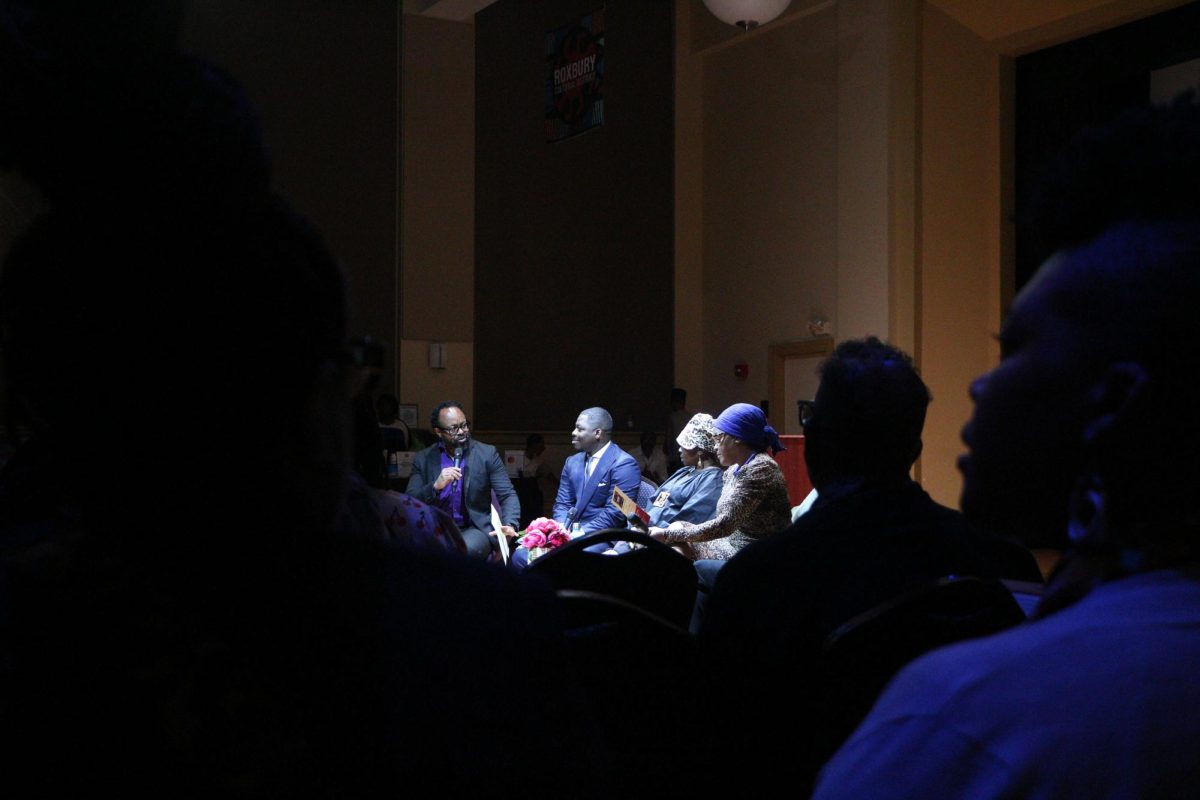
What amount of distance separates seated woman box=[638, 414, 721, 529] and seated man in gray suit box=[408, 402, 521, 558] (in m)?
1.59

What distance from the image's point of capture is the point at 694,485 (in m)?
5.41

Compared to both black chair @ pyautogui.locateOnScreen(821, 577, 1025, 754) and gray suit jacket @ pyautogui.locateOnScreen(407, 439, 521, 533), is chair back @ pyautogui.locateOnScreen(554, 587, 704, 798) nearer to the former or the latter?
black chair @ pyautogui.locateOnScreen(821, 577, 1025, 754)

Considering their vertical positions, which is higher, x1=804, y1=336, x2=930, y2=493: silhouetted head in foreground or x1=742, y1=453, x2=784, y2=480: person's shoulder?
x1=804, y1=336, x2=930, y2=493: silhouetted head in foreground

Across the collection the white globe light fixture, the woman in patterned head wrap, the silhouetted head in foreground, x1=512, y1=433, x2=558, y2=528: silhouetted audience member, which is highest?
the white globe light fixture

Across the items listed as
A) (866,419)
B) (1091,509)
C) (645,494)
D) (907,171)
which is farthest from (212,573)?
(907,171)

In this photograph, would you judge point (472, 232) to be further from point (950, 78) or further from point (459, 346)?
point (950, 78)

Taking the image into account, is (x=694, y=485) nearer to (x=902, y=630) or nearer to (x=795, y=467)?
→ (x=795, y=467)

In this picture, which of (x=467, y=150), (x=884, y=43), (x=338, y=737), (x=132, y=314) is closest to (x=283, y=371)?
(x=132, y=314)

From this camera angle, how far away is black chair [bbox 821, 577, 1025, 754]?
141cm

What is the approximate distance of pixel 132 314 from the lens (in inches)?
26.6

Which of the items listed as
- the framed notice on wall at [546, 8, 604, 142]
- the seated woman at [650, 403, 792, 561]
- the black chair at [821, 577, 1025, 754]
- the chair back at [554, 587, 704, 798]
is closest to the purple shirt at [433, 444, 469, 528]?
the seated woman at [650, 403, 792, 561]

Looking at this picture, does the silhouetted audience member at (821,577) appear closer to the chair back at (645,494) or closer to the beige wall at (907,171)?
the chair back at (645,494)

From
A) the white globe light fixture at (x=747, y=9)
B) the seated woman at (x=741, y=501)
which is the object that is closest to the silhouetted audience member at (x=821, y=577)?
the seated woman at (x=741, y=501)

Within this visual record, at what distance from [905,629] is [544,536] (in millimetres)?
4148
